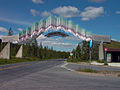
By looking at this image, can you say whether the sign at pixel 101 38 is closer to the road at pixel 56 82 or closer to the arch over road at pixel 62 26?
the arch over road at pixel 62 26

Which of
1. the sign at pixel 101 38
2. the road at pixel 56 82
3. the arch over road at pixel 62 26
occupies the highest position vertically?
the arch over road at pixel 62 26

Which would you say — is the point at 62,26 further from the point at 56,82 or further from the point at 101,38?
the point at 56,82

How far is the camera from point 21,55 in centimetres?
5184

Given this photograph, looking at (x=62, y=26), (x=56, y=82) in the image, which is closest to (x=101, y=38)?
(x=62, y=26)

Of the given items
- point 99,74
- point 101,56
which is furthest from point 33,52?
point 99,74

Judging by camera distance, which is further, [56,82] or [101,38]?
[101,38]

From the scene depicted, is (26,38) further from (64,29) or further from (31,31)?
(64,29)

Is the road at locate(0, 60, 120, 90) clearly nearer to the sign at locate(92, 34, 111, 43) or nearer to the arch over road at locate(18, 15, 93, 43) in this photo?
the sign at locate(92, 34, 111, 43)

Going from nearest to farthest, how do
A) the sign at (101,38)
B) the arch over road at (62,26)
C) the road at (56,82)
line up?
the road at (56,82) → the sign at (101,38) → the arch over road at (62,26)

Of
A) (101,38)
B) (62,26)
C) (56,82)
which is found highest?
(62,26)

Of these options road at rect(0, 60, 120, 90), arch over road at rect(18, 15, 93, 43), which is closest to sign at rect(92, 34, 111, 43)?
arch over road at rect(18, 15, 93, 43)

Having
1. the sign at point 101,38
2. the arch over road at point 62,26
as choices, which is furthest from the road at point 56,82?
the arch over road at point 62,26

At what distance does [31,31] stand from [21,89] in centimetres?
3822

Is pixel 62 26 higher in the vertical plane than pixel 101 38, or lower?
higher
